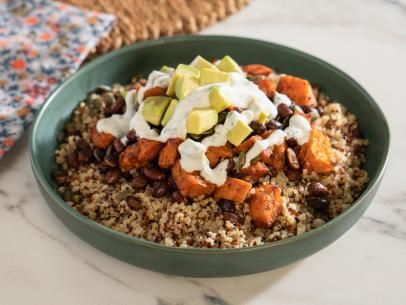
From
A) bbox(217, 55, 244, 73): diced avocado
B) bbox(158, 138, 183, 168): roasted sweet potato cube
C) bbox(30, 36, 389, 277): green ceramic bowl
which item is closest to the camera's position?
bbox(30, 36, 389, 277): green ceramic bowl

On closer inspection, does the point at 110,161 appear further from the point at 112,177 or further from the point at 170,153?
the point at 170,153

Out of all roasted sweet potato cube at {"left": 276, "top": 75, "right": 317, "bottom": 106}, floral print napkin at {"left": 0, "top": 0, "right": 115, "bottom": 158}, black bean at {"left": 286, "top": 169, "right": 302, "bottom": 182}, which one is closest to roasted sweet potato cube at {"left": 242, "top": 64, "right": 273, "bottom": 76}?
roasted sweet potato cube at {"left": 276, "top": 75, "right": 317, "bottom": 106}

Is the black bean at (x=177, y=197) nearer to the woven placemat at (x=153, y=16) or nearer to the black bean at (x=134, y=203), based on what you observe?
the black bean at (x=134, y=203)

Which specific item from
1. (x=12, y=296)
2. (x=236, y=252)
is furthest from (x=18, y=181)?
(x=236, y=252)

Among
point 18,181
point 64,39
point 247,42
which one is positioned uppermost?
point 247,42

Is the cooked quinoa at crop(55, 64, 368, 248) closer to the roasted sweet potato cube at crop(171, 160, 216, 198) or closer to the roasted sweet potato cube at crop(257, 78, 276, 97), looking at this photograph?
the roasted sweet potato cube at crop(171, 160, 216, 198)

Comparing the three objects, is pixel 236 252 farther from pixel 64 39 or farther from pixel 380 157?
pixel 64 39

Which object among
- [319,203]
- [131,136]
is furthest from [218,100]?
[319,203]
